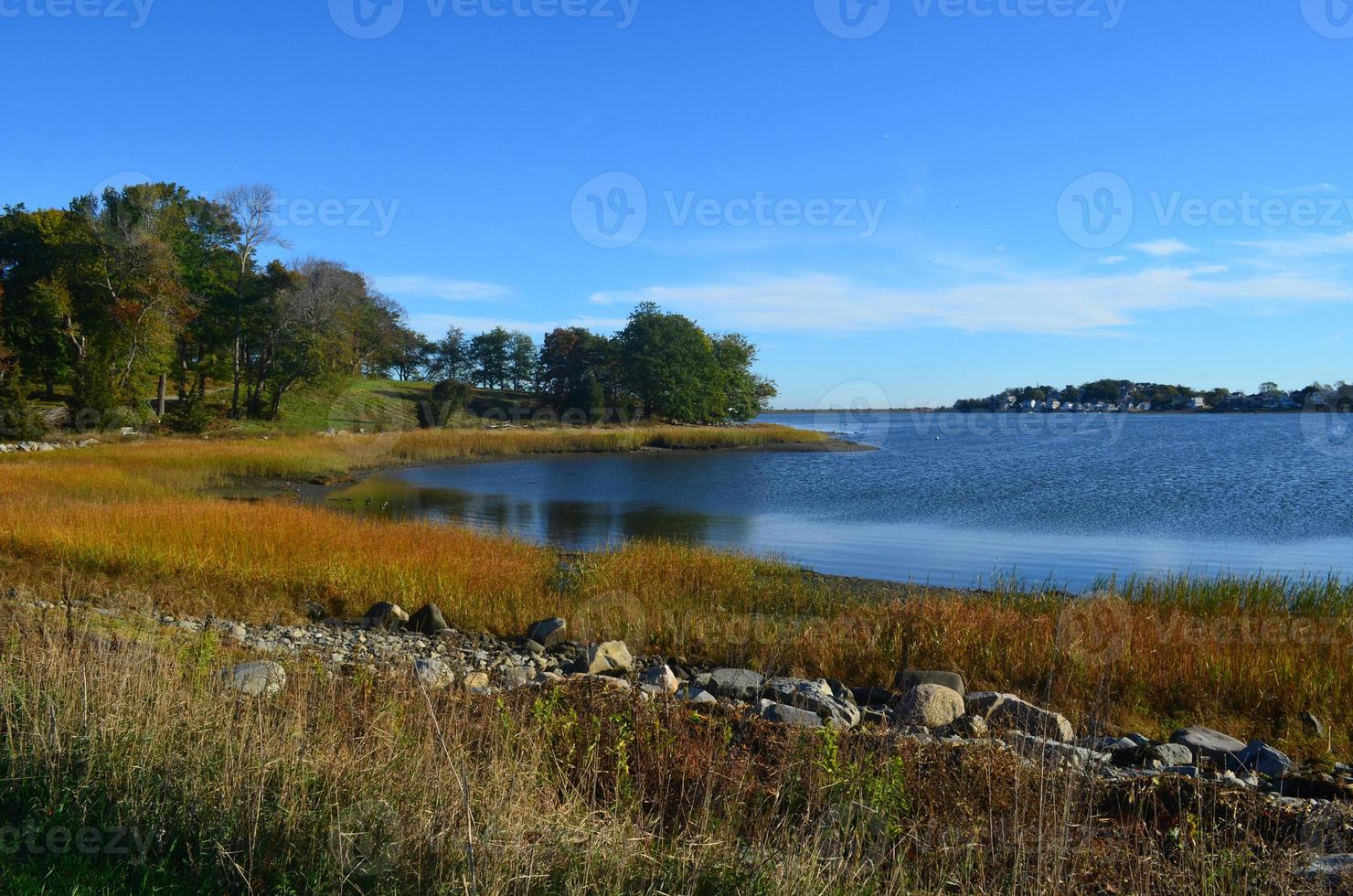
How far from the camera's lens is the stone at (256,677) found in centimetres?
595

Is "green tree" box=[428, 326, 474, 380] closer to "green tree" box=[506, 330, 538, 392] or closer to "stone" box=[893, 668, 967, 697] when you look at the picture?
"green tree" box=[506, 330, 538, 392]

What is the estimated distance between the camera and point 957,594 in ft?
47.1

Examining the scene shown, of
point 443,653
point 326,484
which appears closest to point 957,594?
point 443,653

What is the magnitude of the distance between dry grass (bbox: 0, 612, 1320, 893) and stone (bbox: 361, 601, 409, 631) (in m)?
5.76

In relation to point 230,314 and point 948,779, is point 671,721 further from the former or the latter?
point 230,314

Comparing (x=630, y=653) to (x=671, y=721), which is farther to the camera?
(x=630, y=653)

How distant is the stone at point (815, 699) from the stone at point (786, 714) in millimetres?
98

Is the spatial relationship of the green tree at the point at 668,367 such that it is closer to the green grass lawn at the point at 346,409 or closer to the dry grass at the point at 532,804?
the green grass lawn at the point at 346,409

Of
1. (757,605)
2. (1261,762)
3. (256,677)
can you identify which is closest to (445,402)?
(757,605)

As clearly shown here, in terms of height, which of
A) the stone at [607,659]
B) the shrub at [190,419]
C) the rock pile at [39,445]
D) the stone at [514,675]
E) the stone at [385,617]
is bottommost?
the stone at [385,617]

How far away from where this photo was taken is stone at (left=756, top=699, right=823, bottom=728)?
6.73m

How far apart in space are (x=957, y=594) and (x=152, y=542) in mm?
12717

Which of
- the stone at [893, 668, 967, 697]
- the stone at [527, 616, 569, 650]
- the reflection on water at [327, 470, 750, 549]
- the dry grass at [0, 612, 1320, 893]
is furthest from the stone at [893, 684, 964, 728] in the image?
the reflection on water at [327, 470, 750, 549]

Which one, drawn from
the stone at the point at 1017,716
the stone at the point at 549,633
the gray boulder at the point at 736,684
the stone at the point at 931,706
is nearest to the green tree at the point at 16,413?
the stone at the point at 549,633
